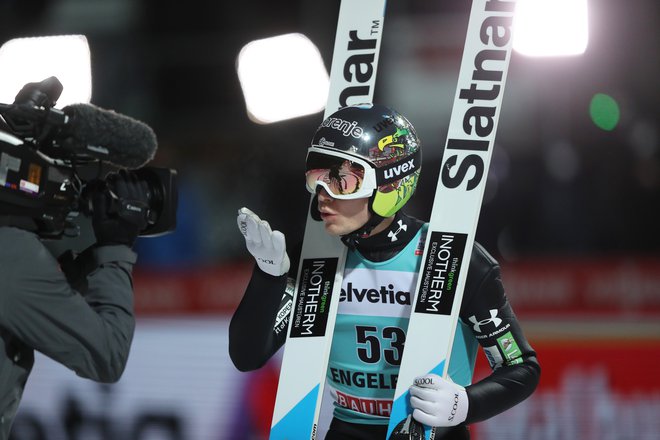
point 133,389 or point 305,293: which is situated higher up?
point 305,293

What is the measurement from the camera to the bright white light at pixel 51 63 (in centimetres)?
695

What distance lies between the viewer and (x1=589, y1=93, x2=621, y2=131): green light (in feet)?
20.1

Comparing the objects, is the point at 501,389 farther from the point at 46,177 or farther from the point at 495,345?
the point at 46,177

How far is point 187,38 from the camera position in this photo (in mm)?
7391

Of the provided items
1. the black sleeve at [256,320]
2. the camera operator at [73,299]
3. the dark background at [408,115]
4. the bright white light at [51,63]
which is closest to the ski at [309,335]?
the black sleeve at [256,320]

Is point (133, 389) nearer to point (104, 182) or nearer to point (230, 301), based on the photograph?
point (230, 301)

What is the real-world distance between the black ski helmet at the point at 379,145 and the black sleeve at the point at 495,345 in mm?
323

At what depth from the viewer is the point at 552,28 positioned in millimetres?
6176

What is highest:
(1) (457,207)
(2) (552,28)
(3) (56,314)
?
(2) (552,28)

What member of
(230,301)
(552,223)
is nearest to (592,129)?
(552,223)

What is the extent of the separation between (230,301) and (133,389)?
0.81 m

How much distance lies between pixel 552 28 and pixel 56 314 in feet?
14.9

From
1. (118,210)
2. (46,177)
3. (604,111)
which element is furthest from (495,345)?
(604,111)

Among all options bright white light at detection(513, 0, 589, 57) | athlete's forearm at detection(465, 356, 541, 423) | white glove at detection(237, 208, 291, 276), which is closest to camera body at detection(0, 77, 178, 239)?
white glove at detection(237, 208, 291, 276)
